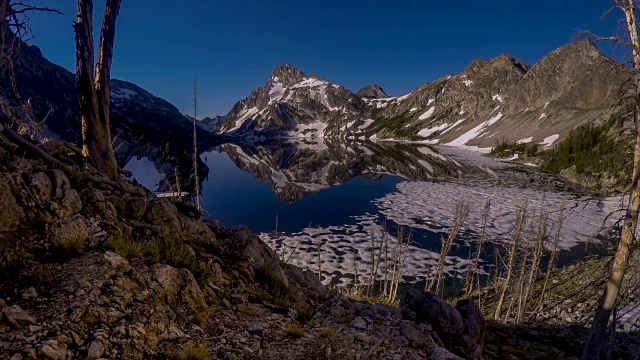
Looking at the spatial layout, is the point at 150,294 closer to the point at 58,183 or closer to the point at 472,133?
the point at 58,183

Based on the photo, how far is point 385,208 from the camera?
4975 cm

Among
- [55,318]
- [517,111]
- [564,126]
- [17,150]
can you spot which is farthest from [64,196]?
[517,111]

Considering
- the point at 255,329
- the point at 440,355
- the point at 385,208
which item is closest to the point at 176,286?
the point at 255,329

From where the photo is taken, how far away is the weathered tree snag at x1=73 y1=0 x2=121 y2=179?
1003cm

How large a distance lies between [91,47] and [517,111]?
638 feet

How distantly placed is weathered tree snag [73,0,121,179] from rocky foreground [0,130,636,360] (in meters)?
0.97

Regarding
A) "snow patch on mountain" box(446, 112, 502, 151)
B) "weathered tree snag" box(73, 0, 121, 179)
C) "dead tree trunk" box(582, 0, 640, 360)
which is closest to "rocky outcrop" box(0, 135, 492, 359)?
"weathered tree snag" box(73, 0, 121, 179)

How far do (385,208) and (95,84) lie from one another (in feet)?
141

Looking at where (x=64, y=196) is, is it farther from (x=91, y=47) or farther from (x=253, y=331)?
(x=91, y=47)

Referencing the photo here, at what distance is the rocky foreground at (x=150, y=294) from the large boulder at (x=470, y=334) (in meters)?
0.05

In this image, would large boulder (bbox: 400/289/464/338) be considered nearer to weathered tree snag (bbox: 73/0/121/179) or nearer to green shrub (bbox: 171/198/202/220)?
green shrub (bbox: 171/198/202/220)

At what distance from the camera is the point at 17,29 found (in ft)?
28.9

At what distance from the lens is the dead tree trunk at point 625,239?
11.4 metres

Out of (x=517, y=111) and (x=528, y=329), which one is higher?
(x=517, y=111)
